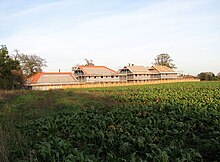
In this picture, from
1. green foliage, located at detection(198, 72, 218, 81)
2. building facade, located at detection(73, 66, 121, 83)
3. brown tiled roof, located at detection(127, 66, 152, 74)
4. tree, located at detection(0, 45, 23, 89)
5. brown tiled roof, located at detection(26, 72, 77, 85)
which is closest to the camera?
tree, located at detection(0, 45, 23, 89)

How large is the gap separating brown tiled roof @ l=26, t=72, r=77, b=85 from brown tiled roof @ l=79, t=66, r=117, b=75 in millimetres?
5473

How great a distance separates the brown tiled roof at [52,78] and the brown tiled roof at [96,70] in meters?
5.47

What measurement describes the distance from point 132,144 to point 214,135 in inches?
103

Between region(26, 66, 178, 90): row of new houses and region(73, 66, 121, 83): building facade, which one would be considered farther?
region(73, 66, 121, 83): building facade

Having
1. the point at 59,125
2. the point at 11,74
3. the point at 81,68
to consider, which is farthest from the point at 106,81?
the point at 59,125

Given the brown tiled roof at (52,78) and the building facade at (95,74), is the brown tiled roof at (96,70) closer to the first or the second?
the building facade at (95,74)

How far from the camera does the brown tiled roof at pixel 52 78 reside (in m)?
68.2

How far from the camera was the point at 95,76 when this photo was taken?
7819cm

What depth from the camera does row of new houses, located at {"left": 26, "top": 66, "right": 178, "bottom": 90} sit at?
225 feet

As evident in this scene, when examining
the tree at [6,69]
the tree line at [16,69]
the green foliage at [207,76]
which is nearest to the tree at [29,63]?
the tree line at [16,69]

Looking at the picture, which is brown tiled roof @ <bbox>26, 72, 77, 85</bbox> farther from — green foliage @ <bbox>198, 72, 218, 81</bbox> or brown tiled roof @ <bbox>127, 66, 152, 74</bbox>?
green foliage @ <bbox>198, 72, 218, 81</bbox>

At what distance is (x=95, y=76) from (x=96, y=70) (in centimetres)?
287

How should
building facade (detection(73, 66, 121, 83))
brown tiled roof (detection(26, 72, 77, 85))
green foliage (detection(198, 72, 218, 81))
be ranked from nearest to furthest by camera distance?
brown tiled roof (detection(26, 72, 77, 85)), building facade (detection(73, 66, 121, 83)), green foliage (detection(198, 72, 218, 81))

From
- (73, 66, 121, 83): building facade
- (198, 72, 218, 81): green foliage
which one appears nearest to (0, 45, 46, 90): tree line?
(73, 66, 121, 83): building facade
